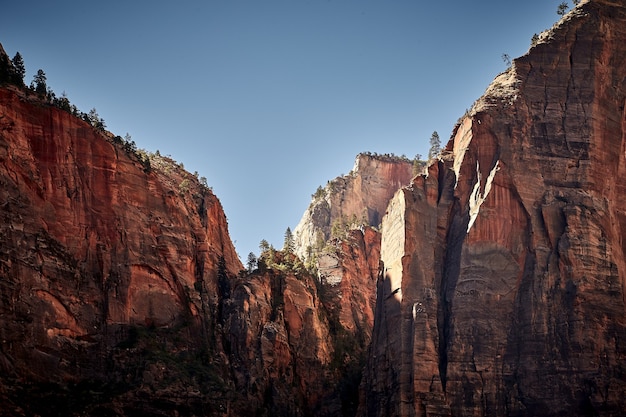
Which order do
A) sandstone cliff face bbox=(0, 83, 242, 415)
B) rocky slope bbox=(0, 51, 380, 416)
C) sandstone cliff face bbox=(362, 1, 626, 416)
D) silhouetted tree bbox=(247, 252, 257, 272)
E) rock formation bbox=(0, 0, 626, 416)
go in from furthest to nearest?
1. silhouetted tree bbox=(247, 252, 257, 272)
2. sandstone cliff face bbox=(362, 1, 626, 416)
3. rock formation bbox=(0, 0, 626, 416)
4. rocky slope bbox=(0, 51, 380, 416)
5. sandstone cliff face bbox=(0, 83, 242, 415)

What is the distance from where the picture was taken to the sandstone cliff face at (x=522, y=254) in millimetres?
118875

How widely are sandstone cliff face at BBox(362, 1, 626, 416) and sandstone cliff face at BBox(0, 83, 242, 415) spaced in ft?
79.1

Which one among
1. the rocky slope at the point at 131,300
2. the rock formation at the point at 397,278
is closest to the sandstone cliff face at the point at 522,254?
the rock formation at the point at 397,278

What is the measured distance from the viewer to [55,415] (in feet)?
365

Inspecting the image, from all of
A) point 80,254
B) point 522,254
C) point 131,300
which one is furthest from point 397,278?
point 80,254

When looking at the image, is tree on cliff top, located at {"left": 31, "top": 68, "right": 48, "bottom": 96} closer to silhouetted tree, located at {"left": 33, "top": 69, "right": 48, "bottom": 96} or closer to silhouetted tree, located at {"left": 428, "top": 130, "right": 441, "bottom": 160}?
silhouetted tree, located at {"left": 33, "top": 69, "right": 48, "bottom": 96}

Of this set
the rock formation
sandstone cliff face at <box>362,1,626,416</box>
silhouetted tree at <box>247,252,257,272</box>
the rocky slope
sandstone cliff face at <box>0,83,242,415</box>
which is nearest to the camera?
sandstone cliff face at <box>0,83,242,415</box>

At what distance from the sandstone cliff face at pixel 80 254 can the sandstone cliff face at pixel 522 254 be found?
24.1m

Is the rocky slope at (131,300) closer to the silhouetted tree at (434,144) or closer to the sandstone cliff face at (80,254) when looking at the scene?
the sandstone cliff face at (80,254)

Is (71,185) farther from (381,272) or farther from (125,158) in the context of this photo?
(381,272)

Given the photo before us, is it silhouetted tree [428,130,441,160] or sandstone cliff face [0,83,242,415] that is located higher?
silhouetted tree [428,130,441,160]

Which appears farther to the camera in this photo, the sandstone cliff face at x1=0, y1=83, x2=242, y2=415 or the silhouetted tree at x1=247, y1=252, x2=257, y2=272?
the silhouetted tree at x1=247, y1=252, x2=257, y2=272

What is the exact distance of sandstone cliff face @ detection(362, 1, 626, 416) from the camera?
118875 millimetres

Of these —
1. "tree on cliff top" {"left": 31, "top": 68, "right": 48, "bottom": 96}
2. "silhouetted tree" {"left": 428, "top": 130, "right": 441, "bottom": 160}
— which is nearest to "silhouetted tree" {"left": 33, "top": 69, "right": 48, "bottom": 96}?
"tree on cliff top" {"left": 31, "top": 68, "right": 48, "bottom": 96}
